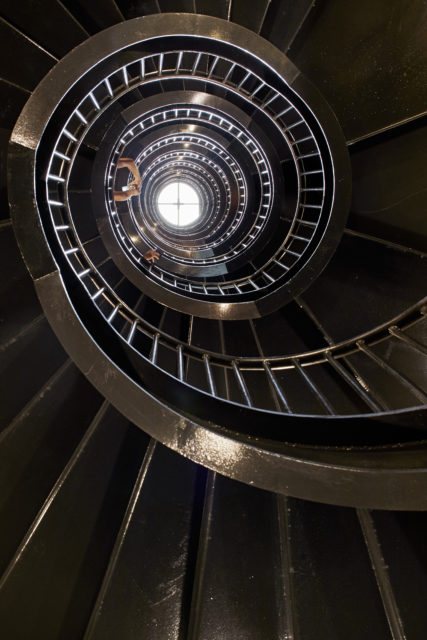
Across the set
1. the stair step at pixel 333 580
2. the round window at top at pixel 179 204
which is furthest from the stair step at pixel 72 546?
the round window at top at pixel 179 204

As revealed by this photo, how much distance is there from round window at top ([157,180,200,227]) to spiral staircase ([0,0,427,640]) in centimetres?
837

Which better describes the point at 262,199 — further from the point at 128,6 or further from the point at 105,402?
the point at 105,402

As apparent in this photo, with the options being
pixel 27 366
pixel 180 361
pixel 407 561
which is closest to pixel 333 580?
pixel 407 561

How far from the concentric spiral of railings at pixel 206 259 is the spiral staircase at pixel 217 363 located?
0.07ft

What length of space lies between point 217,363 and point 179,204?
1193cm

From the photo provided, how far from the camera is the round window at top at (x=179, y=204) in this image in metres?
13.4

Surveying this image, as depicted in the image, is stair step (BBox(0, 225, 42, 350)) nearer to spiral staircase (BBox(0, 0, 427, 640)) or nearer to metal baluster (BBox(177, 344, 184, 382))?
spiral staircase (BBox(0, 0, 427, 640))

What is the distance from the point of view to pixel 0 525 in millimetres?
1791

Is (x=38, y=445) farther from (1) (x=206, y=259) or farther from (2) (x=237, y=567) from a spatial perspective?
(1) (x=206, y=259)

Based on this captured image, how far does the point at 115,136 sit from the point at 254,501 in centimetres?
496

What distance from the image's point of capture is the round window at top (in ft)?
44.1

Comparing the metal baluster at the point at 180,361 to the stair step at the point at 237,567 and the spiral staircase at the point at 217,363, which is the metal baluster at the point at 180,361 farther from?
the stair step at the point at 237,567

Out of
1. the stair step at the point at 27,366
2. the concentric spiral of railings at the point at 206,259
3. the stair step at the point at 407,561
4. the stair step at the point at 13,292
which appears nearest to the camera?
the stair step at the point at 407,561

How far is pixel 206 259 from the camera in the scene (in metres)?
7.45
